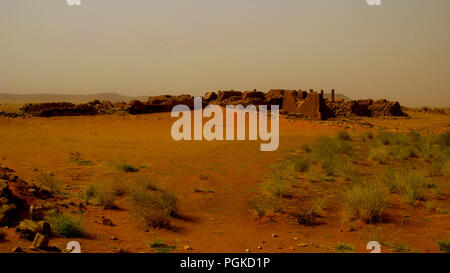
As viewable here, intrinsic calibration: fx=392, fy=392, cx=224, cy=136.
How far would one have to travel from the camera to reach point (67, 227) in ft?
21.9

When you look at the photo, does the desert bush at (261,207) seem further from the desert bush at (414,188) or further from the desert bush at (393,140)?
the desert bush at (393,140)

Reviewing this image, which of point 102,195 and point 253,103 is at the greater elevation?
point 253,103

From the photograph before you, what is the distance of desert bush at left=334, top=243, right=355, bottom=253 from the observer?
6.42m

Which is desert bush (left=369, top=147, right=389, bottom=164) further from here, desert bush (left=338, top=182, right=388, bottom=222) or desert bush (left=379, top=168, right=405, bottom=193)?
desert bush (left=338, top=182, right=388, bottom=222)

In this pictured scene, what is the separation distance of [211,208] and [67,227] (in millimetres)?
3566

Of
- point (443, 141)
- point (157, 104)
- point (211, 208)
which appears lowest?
point (211, 208)

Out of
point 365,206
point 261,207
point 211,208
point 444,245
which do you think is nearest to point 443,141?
point 365,206

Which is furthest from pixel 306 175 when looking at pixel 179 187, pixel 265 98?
pixel 265 98

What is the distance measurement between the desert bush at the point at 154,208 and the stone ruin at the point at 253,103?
25.9 metres

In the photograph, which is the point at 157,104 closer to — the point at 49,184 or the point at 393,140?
the point at 393,140

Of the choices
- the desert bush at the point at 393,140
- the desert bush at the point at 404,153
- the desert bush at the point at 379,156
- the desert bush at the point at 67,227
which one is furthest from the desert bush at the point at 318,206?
the desert bush at the point at 393,140

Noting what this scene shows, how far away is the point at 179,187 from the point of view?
1114cm

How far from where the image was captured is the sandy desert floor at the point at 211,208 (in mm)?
6887
